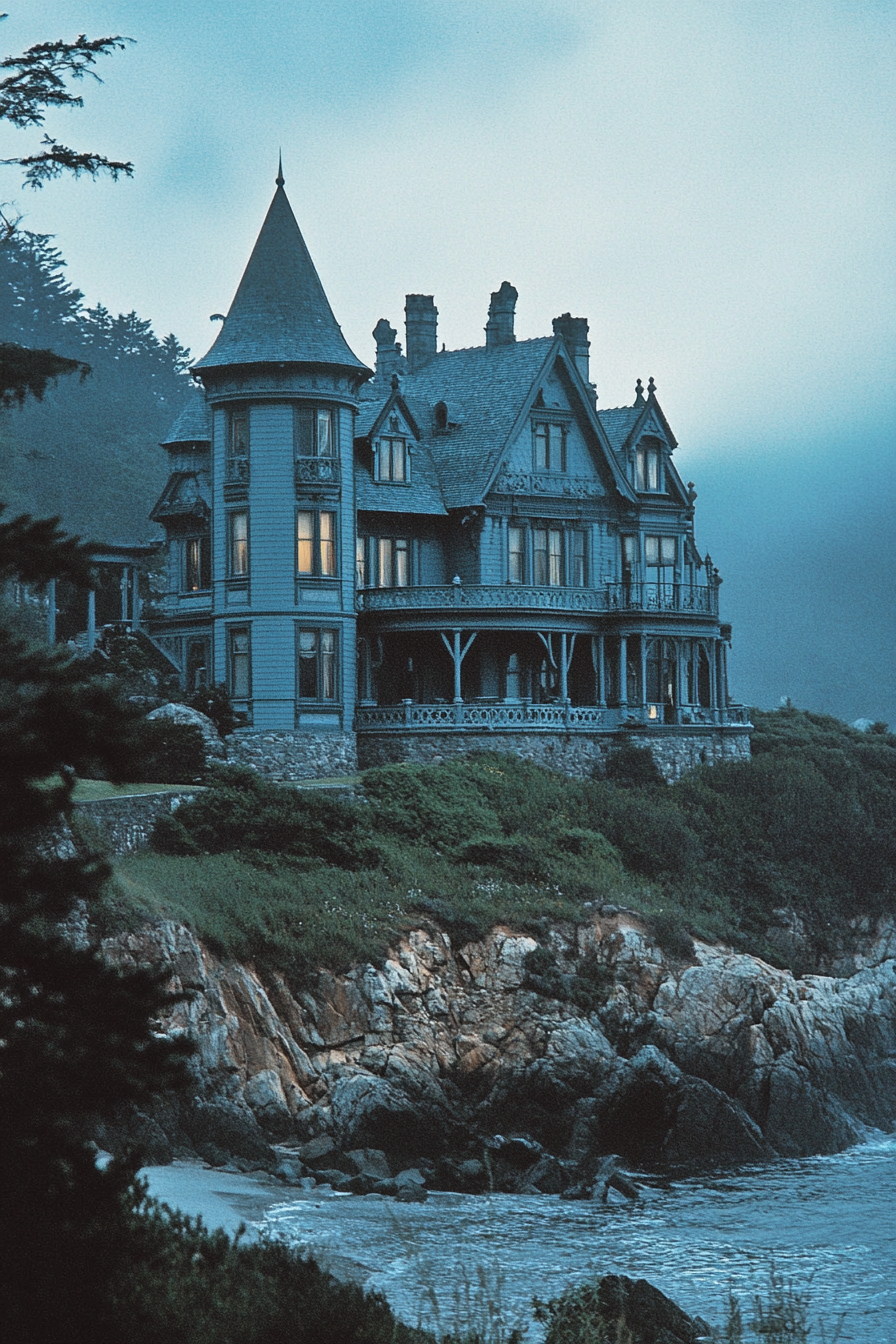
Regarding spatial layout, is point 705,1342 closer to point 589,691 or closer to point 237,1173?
point 237,1173

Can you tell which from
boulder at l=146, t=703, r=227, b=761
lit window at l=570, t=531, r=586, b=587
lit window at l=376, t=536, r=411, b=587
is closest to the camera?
boulder at l=146, t=703, r=227, b=761

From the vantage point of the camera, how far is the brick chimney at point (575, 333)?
5544cm

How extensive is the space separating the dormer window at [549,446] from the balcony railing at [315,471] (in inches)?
305

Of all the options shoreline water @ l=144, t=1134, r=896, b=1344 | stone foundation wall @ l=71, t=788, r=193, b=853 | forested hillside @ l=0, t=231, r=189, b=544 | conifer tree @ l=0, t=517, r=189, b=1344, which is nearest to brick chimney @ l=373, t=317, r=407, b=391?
stone foundation wall @ l=71, t=788, r=193, b=853

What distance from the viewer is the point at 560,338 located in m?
51.2

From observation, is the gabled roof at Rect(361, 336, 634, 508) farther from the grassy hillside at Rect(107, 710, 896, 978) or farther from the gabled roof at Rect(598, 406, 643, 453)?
the grassy hillside at Rect(107, 710, 896, 978)

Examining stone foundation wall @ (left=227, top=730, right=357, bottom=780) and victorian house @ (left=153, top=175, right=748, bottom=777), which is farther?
victorian house @ (left=153, top=175, right=748, bottom=777)

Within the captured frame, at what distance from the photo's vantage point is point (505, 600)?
48.1 metres

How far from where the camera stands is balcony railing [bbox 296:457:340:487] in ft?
151

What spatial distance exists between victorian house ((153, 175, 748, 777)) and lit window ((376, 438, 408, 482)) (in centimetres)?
8

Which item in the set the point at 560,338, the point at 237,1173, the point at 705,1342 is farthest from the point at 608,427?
Answer: the point at 705,1342

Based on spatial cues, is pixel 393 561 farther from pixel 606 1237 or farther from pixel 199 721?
pixel 606 1237

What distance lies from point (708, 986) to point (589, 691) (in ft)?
55.6

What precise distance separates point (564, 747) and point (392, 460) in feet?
32.1
